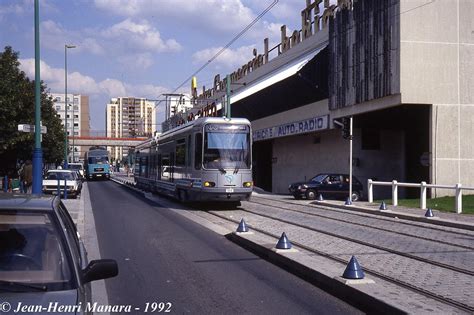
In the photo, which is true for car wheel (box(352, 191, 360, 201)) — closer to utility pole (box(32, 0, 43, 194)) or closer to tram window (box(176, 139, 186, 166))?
tram window (box(176, 139, 186, 166))

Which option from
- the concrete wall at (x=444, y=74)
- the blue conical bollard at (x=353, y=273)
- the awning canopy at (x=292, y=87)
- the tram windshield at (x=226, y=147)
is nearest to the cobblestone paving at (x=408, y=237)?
the blue conical bollard at (x=353, y=273)

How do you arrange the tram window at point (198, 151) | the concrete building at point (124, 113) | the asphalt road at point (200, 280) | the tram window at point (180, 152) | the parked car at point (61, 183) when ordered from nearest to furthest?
the asphalt road at point (200, 280) → the tram window at point (198, 151) → the tram window at point (180, 152) → the parked car at point (61, 183) → the concrete building at point (124, 113)

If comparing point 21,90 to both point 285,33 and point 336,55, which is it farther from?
point 285,33

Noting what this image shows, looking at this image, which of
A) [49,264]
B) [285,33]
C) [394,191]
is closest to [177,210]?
[394,191]

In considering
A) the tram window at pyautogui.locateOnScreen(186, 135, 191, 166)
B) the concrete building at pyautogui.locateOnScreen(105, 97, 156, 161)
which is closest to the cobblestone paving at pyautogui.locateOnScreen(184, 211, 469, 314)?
the tram window at pyautogui.locateOnScreen(186, 135, 191, 166)

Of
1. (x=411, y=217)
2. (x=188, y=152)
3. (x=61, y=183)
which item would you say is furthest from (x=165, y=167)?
(x=411, y=217)

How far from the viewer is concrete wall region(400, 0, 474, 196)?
25172 millimetres

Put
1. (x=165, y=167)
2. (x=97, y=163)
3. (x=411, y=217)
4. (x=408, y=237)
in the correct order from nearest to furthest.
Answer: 1. (x=408, y=237)
2. (x=411, y=217)
3. (x=165, y=167)
4. (x=97, y=163)

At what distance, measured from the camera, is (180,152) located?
23.2 m

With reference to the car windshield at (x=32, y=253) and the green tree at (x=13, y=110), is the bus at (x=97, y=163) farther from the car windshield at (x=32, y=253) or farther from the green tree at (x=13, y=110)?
the car windshield at (x=32, y=253)

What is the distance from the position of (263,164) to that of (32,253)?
46.6 metres

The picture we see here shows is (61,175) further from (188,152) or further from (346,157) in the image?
(346,157)

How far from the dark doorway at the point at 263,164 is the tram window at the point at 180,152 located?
2535cm

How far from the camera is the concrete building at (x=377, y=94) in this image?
25375 millimetres
